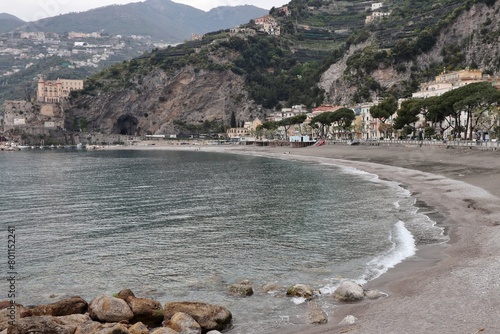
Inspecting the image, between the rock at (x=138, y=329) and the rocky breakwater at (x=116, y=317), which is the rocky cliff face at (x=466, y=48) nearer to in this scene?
the rocky breakwater at (x=116, y=317)

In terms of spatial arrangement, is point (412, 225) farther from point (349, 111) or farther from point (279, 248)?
point (349, 111)

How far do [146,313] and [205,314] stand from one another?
209 centimetres

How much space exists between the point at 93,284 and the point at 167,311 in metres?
5.65

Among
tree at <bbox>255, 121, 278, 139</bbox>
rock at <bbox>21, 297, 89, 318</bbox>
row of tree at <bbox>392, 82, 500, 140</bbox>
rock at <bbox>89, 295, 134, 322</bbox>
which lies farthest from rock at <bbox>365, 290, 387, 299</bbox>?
tree at <bbox>255, 121, 278, 139</bbox>

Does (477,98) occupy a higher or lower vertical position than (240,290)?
higher

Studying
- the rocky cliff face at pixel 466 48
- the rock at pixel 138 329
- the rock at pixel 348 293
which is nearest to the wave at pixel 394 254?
the rock at pixel 348 293

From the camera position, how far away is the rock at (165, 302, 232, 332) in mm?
15156

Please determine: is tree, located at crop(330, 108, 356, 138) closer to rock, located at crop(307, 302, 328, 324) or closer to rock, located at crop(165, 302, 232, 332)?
rock, located at crop(307, 302, 328, 324)

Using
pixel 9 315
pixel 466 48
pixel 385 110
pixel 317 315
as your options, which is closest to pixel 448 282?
pixel 317 315

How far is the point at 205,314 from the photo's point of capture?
1534 cm

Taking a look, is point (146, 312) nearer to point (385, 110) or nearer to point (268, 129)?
point (385, 110)

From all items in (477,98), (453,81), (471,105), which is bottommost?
(471,105)

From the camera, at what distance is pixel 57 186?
6009 cm

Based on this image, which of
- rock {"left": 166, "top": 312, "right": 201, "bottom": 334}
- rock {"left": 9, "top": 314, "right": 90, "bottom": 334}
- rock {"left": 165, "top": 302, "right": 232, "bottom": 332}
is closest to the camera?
rock {"left": 9, "top": 314, "right": 90, "bottom": 334}
